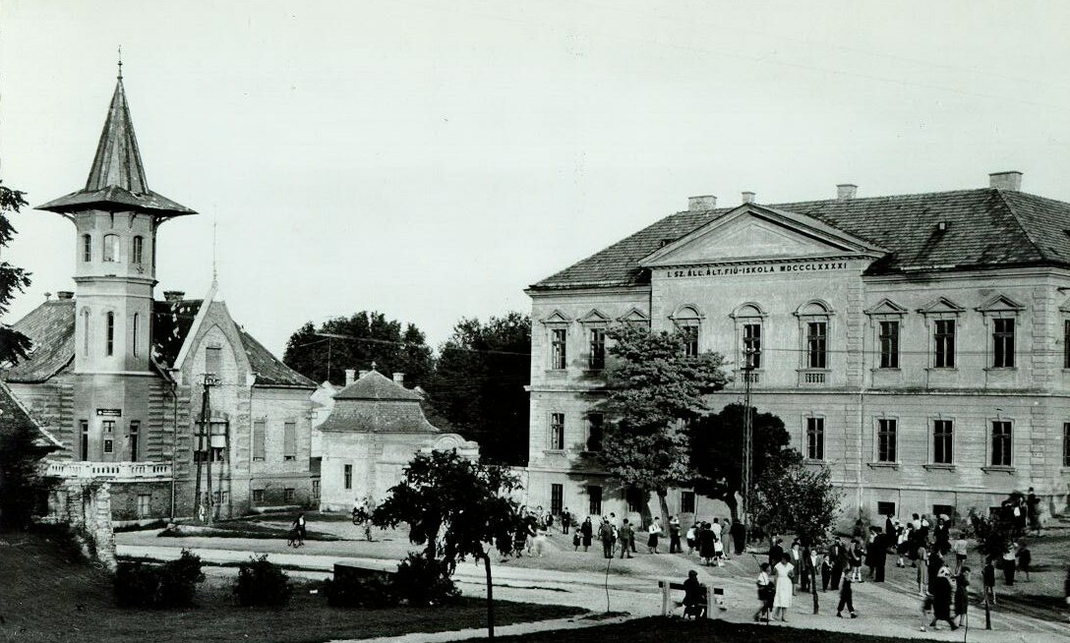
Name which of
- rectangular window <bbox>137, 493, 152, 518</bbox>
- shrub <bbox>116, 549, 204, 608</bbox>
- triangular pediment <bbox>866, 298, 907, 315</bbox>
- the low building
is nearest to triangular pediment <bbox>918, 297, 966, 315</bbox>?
triangular pediment <bbox>866, 298, 907, 315</bbox>

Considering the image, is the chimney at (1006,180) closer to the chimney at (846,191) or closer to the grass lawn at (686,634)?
the chimney at (846,191)

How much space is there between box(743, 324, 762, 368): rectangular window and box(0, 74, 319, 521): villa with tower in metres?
23.4

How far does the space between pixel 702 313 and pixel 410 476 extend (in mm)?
31754

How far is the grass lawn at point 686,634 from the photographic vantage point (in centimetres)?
2836

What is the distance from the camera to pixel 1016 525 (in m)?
41.8

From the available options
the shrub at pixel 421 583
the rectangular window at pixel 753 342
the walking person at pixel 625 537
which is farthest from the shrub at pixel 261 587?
the rectangular window at pixel 753 342

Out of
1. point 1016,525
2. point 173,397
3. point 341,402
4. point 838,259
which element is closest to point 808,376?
point 838,259

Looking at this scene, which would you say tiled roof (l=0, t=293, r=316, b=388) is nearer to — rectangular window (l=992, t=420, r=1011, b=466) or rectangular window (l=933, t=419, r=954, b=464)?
rectangular window (l=933, t=419, r=954, b=464)

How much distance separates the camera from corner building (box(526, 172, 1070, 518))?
5116 centimetres

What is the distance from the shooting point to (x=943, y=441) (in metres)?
53.0

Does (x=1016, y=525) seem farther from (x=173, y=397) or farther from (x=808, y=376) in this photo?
(x=173, y=397)

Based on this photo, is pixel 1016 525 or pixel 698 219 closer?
pixel 1016 525

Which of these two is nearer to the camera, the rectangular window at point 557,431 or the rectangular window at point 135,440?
the rectangular window at point 135,440

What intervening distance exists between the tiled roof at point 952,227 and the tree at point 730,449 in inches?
307
